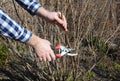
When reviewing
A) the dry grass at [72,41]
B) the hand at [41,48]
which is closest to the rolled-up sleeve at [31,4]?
the hand at [41,48]

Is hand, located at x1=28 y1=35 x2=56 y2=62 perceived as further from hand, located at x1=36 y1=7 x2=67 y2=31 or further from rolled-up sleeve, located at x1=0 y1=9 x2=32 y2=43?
hand, located at x1=36 y1=7 x2=67 y2=31

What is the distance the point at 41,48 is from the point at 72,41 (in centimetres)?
240

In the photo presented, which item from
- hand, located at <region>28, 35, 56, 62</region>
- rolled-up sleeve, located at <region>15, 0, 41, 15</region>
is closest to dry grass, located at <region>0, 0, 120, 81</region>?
rolled-up sleeve, located at <region>15, 0, 41, 15</region>

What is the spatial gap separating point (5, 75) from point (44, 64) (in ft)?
4.07

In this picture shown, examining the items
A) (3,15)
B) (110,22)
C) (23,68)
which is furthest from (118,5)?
(3,15)

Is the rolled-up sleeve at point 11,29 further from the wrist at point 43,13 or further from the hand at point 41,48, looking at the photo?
the wrist at point 43,13

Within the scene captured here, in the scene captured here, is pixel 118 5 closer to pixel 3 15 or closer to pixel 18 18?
pixel 18 18

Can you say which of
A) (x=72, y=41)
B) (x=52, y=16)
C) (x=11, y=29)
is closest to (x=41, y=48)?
(x=11, y=29)

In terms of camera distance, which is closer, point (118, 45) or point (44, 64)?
point (44, 64)

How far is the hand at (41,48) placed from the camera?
2.29 m

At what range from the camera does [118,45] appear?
6.86 meters

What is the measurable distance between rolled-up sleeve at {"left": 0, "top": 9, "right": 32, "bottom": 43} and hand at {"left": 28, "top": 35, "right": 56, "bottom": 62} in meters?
0.05

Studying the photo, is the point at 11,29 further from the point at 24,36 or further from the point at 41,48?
the point at 41,48

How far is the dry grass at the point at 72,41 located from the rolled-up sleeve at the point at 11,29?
85.9 inches
